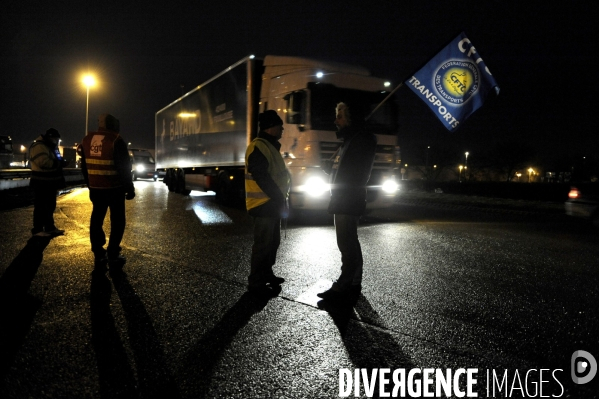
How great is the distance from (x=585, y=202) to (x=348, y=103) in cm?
593

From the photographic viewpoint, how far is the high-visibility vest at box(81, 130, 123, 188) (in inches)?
243

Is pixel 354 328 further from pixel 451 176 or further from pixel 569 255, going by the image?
pixel 451 176

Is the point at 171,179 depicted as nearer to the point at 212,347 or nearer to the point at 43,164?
the point at 43,164

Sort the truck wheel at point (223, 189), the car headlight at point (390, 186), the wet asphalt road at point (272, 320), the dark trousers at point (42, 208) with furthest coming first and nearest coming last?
Result: the truck wheel at point (223, 189) < the car headlight at point (390, 186) < the dark trousers at point (42, 208) < the wet asphalt road at point (272, 320)

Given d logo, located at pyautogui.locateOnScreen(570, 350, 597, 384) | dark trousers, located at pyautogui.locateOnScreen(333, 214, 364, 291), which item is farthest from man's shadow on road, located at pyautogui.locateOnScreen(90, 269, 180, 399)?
d logo, located at pyautogui.locateOnScreen(570, 350, 597, 384)

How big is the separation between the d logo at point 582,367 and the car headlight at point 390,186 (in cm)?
814

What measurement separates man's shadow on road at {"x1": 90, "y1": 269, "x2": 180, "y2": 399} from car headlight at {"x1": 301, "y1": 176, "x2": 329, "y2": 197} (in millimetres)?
6323

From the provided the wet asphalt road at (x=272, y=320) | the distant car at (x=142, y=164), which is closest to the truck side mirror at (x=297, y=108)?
the wet asphalt road at (x=272, y=320)

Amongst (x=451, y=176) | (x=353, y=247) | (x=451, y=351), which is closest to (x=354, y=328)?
(x=451, y=351)

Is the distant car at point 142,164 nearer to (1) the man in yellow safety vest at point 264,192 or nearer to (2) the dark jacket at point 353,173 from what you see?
(1) the man in yellow safety vest at point 264,192

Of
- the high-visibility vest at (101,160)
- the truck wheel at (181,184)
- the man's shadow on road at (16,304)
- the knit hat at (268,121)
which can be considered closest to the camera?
the man's shadow on road at (16,304)

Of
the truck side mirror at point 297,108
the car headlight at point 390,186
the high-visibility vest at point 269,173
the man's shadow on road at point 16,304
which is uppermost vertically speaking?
the truck side mirror at point 297,108

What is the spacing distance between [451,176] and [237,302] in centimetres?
11837

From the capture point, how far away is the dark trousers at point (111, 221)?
6184mm
